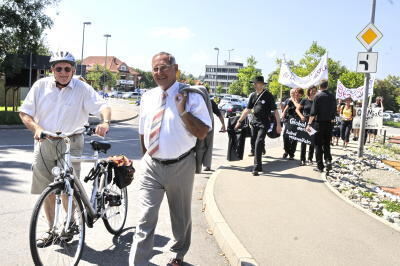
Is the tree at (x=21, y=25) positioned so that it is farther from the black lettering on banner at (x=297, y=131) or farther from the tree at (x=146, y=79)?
the tree at (x=146, y=79)

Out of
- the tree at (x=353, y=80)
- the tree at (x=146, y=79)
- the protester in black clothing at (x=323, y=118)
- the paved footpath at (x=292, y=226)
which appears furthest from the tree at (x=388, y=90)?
the paved footpath at (x=292, y=226)

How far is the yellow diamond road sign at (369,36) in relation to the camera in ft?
35.7

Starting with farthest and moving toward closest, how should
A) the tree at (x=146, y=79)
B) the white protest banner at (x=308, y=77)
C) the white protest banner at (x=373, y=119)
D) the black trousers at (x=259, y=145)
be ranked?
the tree at (x=146, y=79), the white protest banner at (x=373, y=119), the white protest banner at (x=308, y=77), the black trousers at (x=259, y=145)

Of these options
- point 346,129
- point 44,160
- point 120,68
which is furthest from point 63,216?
point 120,68

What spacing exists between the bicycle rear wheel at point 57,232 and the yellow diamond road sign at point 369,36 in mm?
9542

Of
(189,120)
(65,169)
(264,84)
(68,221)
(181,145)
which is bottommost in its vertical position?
(68,221)

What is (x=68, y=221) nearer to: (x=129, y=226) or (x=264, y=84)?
(x=129, y=226)

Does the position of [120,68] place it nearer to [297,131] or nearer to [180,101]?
[297,131]

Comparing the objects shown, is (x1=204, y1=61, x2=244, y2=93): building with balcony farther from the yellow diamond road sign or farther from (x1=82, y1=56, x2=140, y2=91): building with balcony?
the yellow diamond road sign

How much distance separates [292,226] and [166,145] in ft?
7.43

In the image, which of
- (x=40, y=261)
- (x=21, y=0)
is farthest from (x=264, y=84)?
(x=21, y=0)

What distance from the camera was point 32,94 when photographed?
12.8 ft

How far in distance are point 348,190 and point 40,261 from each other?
5.84m

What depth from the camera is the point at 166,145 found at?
3475 mm
